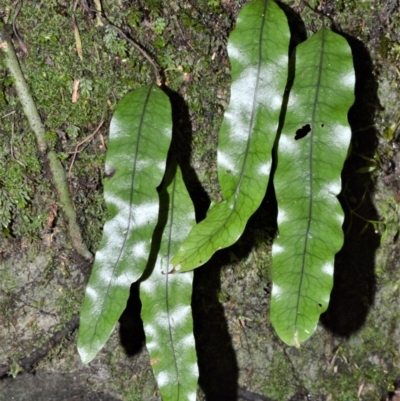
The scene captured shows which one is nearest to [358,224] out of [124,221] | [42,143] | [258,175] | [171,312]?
[258,175]

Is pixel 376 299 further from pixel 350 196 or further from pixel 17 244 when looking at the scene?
pixel 17 244

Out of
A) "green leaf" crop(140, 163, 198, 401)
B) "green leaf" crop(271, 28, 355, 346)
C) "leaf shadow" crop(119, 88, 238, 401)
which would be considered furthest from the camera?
"leaf shadow" crop(119, 88, 238, 401)

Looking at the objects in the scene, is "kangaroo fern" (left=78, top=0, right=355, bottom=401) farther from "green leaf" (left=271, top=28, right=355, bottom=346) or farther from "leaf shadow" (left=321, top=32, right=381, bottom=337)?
"leaf shadow" (left=321, top=32, right=381, bottom=337)

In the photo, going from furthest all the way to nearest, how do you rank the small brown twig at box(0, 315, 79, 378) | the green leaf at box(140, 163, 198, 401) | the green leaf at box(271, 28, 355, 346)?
1. the small brown twig at box(0, 315, 79, 378)
2. the green leaf at box(140, 163, 198, 401)
3. the green leaf at box(271, 28, 355, 346)

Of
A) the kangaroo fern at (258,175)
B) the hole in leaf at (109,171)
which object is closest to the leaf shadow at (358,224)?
the kangaroo fern at (258,175)

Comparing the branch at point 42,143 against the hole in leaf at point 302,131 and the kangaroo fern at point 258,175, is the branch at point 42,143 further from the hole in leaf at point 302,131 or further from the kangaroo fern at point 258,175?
the hole in leaf at point 302,131

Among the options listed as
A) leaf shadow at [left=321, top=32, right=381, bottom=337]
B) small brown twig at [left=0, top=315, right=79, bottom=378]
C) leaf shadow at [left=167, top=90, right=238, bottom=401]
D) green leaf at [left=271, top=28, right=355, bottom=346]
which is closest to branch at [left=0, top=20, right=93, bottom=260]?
small brown twig at [left=0, top=315, right=79, bottom=378]
